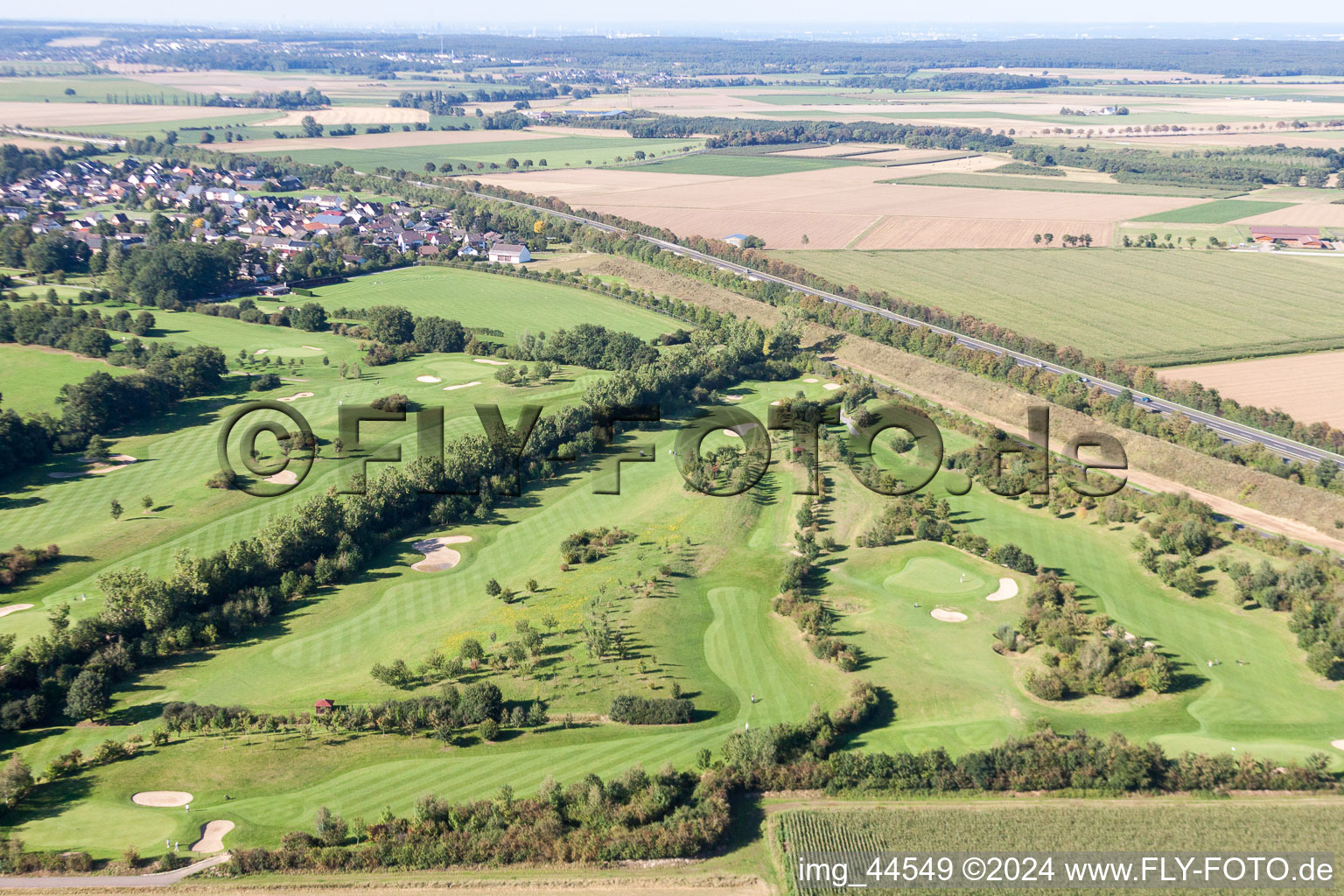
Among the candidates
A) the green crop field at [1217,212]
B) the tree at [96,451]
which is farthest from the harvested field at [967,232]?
the tree at [96,451]

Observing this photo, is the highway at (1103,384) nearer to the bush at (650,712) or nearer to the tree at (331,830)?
the bush at (650,712)

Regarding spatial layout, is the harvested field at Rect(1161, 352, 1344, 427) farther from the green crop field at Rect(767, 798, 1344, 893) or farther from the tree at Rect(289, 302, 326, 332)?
the tree at Rect(289, 302, 326, 332)

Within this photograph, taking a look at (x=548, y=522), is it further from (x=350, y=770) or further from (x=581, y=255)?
(x=581, y=255)

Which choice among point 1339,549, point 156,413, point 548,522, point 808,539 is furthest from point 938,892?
point 156,413

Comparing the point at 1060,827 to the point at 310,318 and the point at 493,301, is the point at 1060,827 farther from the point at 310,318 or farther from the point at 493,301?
the point at 493,301

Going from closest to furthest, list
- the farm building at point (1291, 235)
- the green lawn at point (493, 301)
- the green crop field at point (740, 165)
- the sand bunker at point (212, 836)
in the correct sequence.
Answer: the sand bunker at point (212, 836) < the green lawn at point (493, 301) < the farm building at point (1291, 235) < the green crop field at point (740, 165)

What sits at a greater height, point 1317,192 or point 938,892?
point 1317,192

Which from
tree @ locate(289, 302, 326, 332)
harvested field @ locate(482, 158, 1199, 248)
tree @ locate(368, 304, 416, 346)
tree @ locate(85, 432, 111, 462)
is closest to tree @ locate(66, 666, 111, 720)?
tree @ locate(85, 432, 111, 462)
